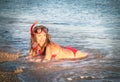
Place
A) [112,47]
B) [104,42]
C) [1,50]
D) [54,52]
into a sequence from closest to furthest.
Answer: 1. [54,52]
2. [1,50]
3. [112,47]
4. [104,42]

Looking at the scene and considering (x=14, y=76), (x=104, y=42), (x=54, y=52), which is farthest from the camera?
(x=104, y=42)

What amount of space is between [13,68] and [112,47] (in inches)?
177

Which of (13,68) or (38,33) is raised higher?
(38,33)

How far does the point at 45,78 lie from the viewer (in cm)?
788

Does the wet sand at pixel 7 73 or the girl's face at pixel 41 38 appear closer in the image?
the wet sand at pixel 7 73

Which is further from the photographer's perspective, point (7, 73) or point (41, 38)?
point (41, 38)

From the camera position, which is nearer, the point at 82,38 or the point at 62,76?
the point at 62,76

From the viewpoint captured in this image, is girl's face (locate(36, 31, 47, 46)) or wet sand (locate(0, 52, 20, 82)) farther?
girl's face (locate(36, 31, 47, 46))

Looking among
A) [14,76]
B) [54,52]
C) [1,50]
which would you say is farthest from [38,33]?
[1,50]

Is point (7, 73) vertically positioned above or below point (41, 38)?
below

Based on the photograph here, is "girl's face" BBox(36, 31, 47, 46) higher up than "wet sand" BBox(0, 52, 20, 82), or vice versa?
"girl's face" BBox(36, 31, 47, 46)

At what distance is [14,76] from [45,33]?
5.27 feet

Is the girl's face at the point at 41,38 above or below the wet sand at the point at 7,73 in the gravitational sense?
above

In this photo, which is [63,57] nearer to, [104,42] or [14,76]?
[14,76]
